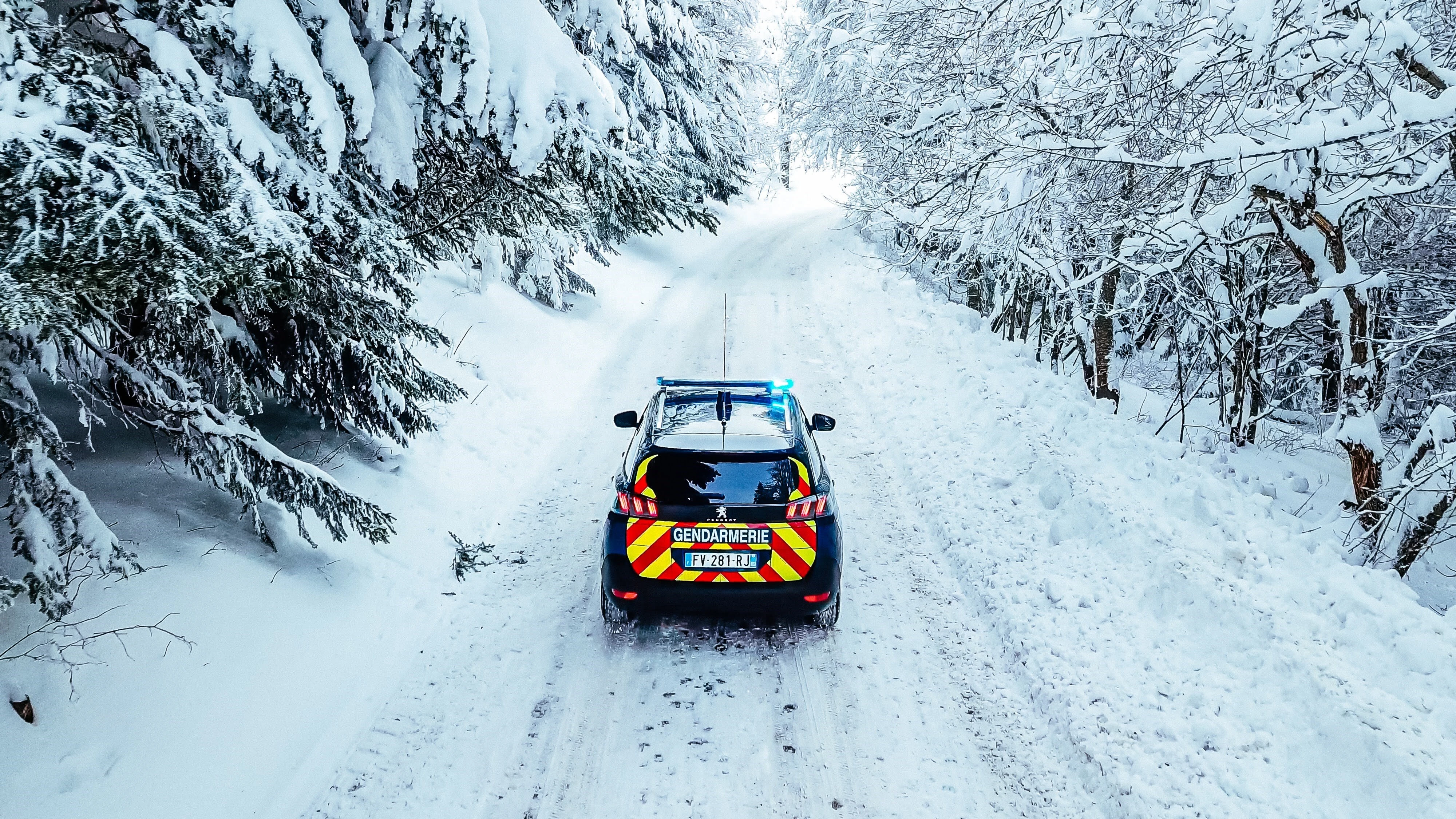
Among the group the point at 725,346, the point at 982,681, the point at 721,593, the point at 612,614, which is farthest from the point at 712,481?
the point at 725,346

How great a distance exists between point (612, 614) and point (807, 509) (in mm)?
1746

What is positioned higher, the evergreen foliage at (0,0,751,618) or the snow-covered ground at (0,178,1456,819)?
the evergreen foliage at (0,0,751,618)

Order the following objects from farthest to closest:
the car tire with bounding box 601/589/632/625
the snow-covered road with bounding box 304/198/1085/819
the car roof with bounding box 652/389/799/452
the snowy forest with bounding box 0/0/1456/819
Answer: the car tire with bounding box 601/589/632/625 < the car roof with bounding box 652/389/799/452 < the snow-covered road with bounding box 304/198/1085/819 < the snowy forest with bounding box 0/0/1456/819

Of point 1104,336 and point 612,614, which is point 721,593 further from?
point 1104,336

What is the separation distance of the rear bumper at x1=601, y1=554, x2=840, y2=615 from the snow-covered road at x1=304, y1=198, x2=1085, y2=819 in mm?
392

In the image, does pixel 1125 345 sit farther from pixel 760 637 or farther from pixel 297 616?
pixel 297 616

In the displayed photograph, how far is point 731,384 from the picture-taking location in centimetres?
647

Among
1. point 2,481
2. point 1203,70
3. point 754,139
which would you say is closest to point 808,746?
Result: point 1203,70

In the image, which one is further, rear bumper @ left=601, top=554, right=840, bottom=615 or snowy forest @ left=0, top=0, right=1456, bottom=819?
rear bumper @ left=601, top=554, right=840, bottom=615

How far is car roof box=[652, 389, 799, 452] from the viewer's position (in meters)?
5.50

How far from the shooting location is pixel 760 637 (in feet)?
19.2

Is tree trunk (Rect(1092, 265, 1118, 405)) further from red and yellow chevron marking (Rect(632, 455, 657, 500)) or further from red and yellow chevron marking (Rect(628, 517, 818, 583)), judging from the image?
red and yellow chevron marking (Rect(632, 455, 657, 500))

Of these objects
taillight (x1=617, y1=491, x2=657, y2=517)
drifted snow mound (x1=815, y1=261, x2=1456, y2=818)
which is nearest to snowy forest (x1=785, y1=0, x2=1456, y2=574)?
drifted snow mound (x1=815, y1=261, x2=1456, y2=818)

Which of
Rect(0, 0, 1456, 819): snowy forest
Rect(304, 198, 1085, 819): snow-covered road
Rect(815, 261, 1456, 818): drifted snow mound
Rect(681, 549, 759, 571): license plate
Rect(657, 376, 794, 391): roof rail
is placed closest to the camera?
Rect(0, 0, 1456, 819): snowy forest
